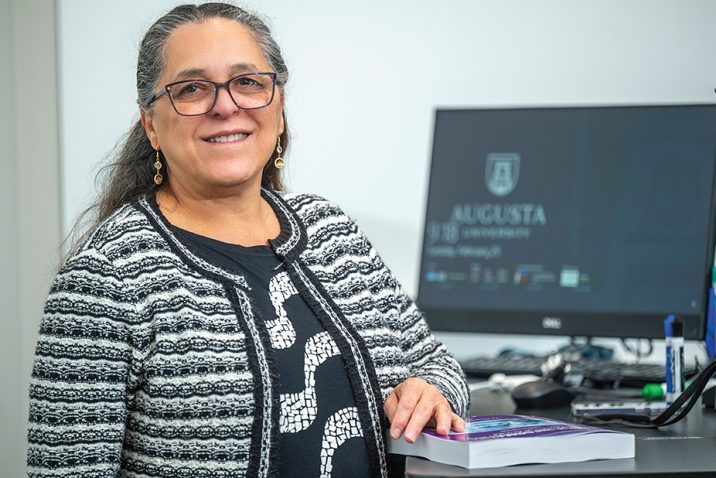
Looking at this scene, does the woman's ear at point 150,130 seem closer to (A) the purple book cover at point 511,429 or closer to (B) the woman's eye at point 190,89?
(B) the woman's eye at point 190,89

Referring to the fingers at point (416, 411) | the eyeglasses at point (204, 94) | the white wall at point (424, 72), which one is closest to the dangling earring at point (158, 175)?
the eyeglasses at point (204, 94)

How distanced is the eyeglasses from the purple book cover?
0.57 metres

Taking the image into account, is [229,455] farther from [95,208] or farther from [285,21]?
[285,21]

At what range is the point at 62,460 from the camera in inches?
49.9

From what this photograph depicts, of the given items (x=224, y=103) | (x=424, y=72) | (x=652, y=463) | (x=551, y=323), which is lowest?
(x=652, y=463)

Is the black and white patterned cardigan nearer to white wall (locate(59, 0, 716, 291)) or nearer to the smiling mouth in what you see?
the smiling mouth

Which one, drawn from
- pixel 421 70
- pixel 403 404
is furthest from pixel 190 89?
pixel 421 70

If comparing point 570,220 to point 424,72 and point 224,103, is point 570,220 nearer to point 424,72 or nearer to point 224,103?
point 424,72

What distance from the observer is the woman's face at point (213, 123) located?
1441mm

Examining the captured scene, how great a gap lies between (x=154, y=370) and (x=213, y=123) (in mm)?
383

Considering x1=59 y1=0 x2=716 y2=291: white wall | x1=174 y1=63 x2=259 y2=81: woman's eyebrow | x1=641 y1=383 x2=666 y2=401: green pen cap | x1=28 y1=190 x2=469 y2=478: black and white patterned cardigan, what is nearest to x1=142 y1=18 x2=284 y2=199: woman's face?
x1=174 y1=63 x2=259 y2=81: woman's eyebrow

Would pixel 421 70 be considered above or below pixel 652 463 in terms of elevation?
above

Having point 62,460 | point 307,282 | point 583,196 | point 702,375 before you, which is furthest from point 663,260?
point 62,460

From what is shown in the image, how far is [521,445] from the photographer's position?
1.15 metres
